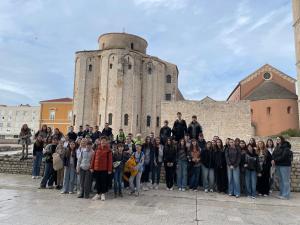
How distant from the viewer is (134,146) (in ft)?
29.7

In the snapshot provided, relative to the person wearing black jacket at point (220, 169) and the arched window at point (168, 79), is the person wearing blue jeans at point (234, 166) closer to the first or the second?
the person wearing black jacket at point (220, 169)

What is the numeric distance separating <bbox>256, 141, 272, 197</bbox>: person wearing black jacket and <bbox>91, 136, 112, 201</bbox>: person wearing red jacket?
468 centimetres

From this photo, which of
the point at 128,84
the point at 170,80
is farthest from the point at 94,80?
the point at 170,80

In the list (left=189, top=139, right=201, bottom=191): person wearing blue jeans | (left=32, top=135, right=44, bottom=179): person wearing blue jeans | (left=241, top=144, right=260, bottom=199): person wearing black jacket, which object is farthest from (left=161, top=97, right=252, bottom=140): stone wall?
(left=241, top=144, right=260, bottom=199): person wearing black jacket

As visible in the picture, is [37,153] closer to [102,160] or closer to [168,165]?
[102,160]

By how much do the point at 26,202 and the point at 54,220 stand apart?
1898 millimetres

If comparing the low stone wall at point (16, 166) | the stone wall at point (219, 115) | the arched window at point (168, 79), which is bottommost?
the low stone wall at point (16, 166)

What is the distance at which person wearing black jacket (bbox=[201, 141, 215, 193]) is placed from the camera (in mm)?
8984

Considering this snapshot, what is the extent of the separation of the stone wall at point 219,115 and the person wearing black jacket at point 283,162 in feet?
67.0

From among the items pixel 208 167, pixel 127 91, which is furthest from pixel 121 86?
pixel 208 167

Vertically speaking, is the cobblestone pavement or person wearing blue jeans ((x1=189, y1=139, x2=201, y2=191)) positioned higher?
person wearing blue jeans ((x1=189, y1=139, x2=201, y2=191))

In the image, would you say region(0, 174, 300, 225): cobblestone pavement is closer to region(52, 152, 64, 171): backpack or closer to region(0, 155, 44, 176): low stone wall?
region(52, 152, 64, 171): backpack

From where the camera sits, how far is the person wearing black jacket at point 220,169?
29.1ft

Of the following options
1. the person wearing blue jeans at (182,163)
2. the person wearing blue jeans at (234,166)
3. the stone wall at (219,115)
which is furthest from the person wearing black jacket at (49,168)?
the stone wall at (219,115)
